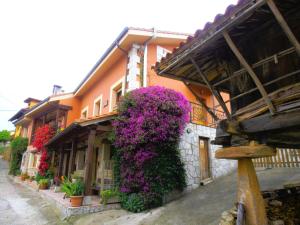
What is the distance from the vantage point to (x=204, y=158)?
9141 mm

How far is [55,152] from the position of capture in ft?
47.9

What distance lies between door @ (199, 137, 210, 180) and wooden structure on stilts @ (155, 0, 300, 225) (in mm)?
5935

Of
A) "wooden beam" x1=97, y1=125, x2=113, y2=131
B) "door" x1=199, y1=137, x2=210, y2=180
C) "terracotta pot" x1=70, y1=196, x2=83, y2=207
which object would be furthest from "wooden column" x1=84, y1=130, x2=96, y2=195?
"door" x1=199, y1=137, x2=210, y2=180

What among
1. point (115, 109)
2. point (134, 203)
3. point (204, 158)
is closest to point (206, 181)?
point (204, 158)

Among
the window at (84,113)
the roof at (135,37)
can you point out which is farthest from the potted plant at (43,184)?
the roof at (135,37)

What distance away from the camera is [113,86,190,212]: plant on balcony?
678 centimetres

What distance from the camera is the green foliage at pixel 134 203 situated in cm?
654

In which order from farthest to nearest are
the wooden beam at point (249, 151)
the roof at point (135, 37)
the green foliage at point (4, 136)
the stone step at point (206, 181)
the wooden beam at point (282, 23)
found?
the green foliage at point (4, 136)
the roof at point (135, 37)
the stone step at point (206, 181)
the wooden beam at point (249, 151)
the wooden beam at point (282, 23)

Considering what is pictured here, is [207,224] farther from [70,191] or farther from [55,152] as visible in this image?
[55,152]

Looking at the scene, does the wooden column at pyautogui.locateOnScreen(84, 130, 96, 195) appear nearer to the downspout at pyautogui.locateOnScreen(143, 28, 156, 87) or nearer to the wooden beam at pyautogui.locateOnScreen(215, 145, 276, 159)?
the downspout at pyautogui.locateOnScreen(143, 28, 156, 87)

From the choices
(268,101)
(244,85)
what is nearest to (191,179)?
(244,85)

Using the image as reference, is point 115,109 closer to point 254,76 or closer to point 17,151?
point 254,76

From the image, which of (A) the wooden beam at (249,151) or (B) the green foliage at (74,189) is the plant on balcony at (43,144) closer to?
(B) the green foliage at (74,189)

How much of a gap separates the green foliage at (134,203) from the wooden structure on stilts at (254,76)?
14.4 ft
